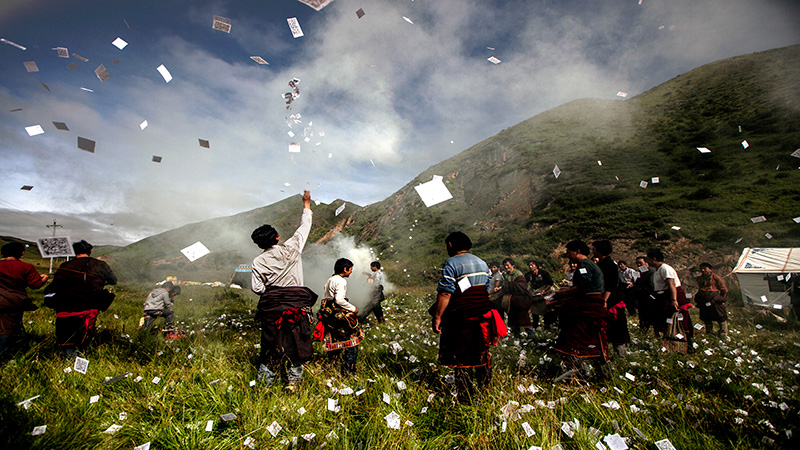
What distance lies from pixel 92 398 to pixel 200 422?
Answer: 1301 millimetres

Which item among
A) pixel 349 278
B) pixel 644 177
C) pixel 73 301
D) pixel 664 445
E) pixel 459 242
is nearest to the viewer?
pixel 664 445

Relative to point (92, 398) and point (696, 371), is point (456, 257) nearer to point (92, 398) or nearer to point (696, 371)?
point (92, 398)

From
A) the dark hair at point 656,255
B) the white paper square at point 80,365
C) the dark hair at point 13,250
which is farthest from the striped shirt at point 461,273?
the dark hair at point 13,250

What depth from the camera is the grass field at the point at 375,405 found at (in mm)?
2672

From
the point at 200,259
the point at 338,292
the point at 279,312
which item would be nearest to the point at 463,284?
the point at 338,292

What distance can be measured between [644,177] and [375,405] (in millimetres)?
39812

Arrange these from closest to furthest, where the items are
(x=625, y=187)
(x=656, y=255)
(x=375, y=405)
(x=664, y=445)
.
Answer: (x=664, y=445) < (x=375, y=405) < (x=656, y=255) < (x=625, y=187)

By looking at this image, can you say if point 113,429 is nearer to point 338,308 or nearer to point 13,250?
point 338,308

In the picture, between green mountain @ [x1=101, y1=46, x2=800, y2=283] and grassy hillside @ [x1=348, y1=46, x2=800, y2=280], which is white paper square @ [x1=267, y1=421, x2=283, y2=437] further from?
grassy hillside @ [x1=348, y1=46, x2=800, y2=280]

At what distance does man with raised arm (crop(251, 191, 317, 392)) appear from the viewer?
148 inches

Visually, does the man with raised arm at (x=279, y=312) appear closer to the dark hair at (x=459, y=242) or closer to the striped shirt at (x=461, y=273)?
the striped shirt at (x=461, y=273)

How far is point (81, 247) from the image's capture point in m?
4.78

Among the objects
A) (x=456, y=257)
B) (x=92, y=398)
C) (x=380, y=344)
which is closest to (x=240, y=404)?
(x=92, y=398)

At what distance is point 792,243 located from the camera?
1769cm
